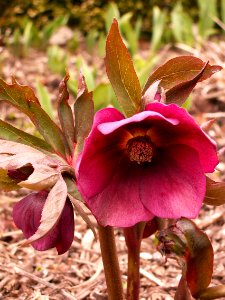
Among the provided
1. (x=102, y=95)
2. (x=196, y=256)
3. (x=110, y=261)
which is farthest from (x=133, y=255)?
(x=102, y=95)

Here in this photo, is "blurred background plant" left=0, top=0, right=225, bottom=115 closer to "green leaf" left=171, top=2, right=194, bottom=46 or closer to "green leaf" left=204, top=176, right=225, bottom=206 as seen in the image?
"green leaf" left=171, top=2, right=194, bottom=46

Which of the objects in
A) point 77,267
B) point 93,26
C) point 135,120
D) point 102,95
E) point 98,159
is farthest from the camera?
point 93,26

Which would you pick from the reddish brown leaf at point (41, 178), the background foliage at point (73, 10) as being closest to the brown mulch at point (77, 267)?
the reddish brown leaf at point (41, 178)

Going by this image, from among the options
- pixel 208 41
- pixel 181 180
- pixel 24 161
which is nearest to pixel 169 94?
pixel 181 180

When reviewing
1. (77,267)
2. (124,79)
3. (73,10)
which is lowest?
(77,267)

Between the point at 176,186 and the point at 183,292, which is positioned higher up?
the point at 176,186

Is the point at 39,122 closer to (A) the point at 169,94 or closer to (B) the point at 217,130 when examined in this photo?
(A) the point at 169,94

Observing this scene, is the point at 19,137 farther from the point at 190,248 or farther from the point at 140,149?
the point at 190,248
